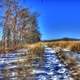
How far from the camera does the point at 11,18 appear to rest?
11.8 ft

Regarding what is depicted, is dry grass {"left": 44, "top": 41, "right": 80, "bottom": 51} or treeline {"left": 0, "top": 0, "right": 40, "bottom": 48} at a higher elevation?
treeline {"left": 0, "top": 0, "right": 40, "bottom": 48}

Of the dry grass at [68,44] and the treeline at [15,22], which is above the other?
the treeline at [15,22]

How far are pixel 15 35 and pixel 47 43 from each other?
0.73 meters

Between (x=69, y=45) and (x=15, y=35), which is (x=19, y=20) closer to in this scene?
(x=15, y=35)

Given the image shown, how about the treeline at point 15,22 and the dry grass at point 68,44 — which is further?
the treeline at point 15,22

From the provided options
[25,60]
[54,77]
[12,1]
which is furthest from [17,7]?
[54,77]

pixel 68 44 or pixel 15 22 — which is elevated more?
pixel 15 22

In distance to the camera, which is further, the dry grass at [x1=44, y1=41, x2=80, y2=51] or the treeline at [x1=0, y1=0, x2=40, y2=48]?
the treeline at [x1=0, y1=0, x2=40, y2=48]

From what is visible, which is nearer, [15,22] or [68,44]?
[68,44]

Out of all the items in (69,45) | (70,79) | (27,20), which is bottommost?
(70,79)

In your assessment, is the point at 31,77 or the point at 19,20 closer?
the point at 31,77

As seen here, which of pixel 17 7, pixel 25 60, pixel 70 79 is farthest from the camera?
pixel 25 60

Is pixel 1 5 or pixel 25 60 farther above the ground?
pixel 1 5

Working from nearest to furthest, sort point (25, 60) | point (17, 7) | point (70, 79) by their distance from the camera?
point (70, 79), point (17, 7), point (25, 60)
